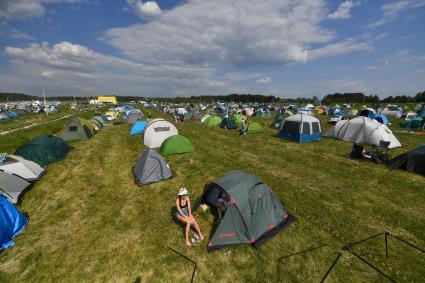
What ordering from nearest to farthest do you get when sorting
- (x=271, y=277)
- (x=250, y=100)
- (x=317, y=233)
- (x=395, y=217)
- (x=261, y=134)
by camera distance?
(x=271, y=277) < (x=317, y=233) < (x=395, y=217) < (x=261, y=134) < (x=250, y=100)

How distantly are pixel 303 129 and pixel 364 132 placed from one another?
500cm

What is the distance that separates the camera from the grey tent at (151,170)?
1223cm

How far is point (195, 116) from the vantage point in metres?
42.4

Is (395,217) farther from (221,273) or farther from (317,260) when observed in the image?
(221,273)

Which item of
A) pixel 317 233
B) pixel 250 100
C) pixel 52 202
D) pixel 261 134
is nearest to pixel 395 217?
pixel 317 233

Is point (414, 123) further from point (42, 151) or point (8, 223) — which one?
point (42, 151)

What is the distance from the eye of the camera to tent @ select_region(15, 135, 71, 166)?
1501 cm

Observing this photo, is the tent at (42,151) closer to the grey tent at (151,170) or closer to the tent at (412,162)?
the grey tent at (151,170)

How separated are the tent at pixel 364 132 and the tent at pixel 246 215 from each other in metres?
14.2

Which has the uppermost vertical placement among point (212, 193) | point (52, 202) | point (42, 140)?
point (42, 140)

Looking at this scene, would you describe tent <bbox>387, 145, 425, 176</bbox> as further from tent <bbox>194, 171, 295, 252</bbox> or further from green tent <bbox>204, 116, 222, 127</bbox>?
green tent <bbox>204, 116, 222, 127</bbox>

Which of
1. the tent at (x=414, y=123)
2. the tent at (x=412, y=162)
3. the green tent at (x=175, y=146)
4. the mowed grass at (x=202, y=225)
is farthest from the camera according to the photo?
the tent at (x=414, y=123)

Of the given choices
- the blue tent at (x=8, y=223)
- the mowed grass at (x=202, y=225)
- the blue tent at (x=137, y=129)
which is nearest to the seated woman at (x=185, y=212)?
the mowed grass at (x=202, y=225)

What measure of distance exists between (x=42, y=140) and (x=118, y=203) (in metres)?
9.84
